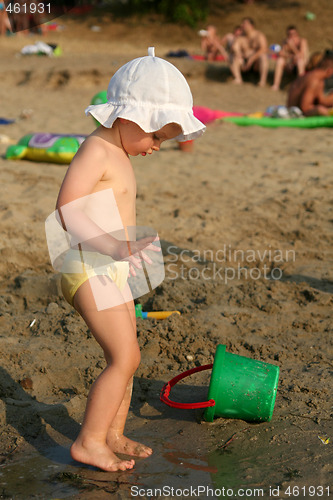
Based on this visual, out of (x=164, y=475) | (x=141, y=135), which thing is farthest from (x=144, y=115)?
(x=164, y=475)

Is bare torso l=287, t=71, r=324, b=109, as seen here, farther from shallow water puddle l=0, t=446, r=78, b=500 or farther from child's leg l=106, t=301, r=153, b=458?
shallow water puddle l=0, t=446, r=78, b=500

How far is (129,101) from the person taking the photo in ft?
7.54

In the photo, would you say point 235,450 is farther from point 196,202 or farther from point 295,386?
point 196,202

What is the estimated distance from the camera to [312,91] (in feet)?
32.0

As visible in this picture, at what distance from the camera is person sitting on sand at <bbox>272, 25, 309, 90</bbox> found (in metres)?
13.1

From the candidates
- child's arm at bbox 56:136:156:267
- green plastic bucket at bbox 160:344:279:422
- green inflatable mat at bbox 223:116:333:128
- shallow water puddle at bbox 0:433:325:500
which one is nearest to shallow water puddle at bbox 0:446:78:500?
shallow water puddle at bbox 0:433:325:500

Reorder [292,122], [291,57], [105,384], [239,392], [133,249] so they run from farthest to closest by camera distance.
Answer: [291,57] < [292,122] < [239,392] < [105,384] < [133,249]

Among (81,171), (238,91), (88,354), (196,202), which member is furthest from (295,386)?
(238,91)

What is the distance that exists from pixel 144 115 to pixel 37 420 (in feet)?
4.49

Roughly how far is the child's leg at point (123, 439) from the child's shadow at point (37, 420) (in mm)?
189

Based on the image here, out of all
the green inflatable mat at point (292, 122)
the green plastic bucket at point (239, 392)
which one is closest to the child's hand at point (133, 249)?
the green plastic bucket at point (239, 392)

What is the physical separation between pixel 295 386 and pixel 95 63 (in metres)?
11.6

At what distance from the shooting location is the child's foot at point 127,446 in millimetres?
2379

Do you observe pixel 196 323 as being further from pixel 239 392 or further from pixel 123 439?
pixel 123 439
